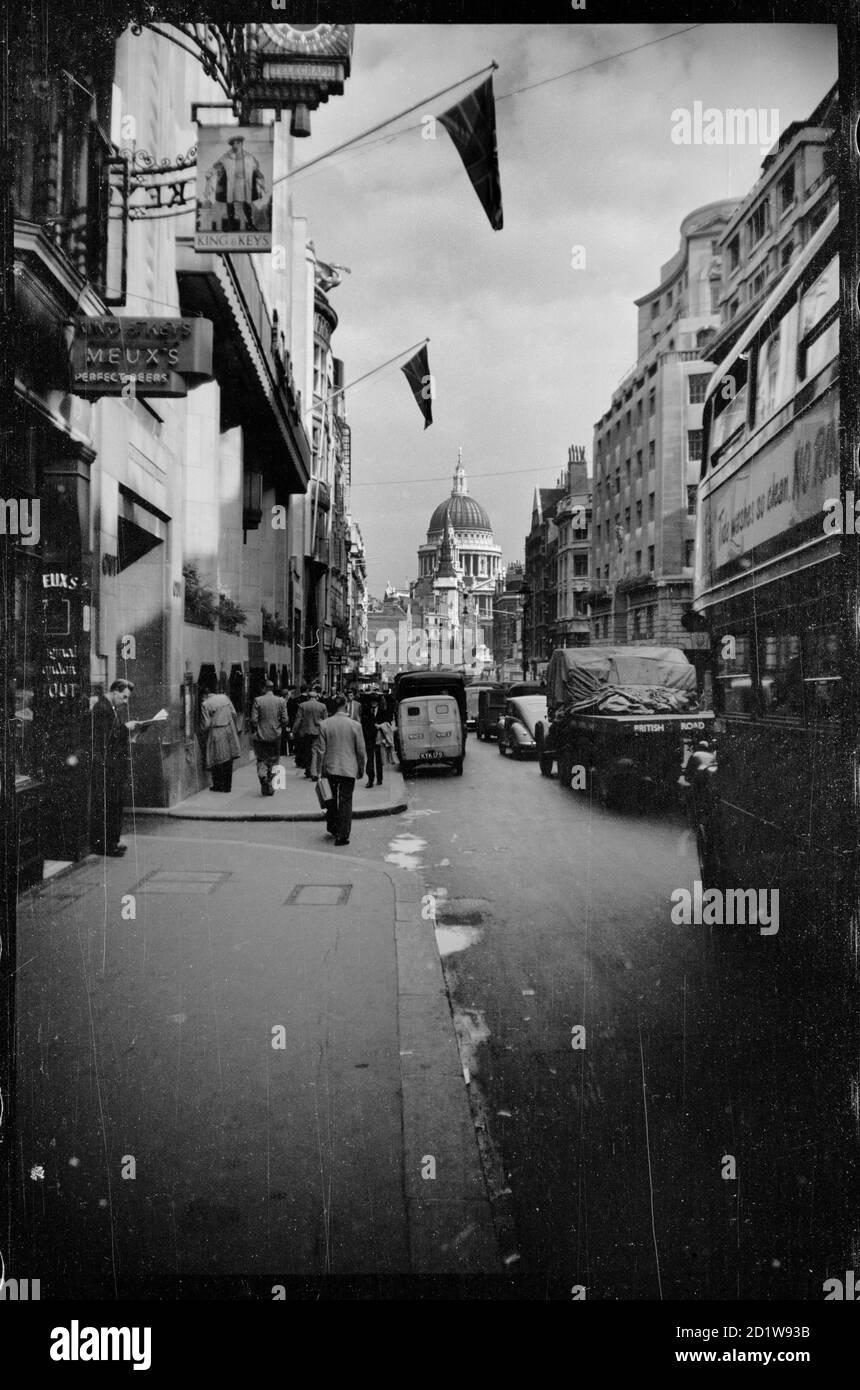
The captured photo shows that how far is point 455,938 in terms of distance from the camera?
22.4 feet

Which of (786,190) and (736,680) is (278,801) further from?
(786,190)

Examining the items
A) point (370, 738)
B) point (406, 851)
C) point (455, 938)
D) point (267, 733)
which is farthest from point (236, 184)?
point (370, 738)

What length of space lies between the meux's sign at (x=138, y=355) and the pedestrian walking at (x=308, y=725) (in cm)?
960

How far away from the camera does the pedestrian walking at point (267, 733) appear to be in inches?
486

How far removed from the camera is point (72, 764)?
3961 millimetres

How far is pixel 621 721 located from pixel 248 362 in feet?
31.1

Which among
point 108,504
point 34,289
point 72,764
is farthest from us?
point 108,504

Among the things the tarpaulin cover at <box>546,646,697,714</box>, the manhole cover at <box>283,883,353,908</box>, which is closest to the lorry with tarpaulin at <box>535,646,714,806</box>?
the tarpaulin cover at <box>546,646,697,714</box>

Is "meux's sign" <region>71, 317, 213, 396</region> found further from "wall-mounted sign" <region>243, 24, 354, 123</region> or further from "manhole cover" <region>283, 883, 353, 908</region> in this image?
"manhole cover" <region>283, 883, 353, 908</region>

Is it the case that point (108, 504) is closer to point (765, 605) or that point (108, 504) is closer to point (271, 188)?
point (271, 188)

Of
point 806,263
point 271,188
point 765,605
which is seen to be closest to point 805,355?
point 806,263

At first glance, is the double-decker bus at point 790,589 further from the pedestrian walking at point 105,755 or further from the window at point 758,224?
the pedestrian walking at point 105,755

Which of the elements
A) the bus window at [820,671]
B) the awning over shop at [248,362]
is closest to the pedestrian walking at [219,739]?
the awning over shop at [248,362]

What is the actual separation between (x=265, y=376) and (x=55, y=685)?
1616 centimetres
